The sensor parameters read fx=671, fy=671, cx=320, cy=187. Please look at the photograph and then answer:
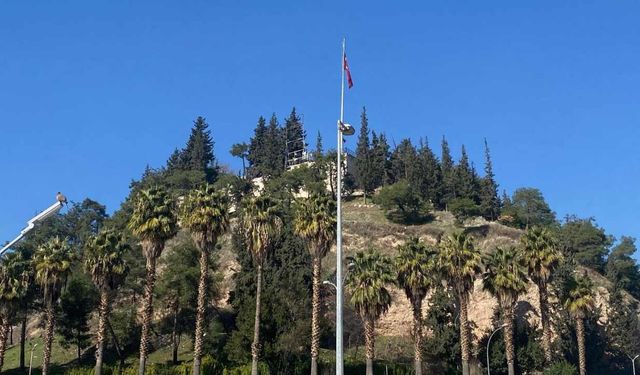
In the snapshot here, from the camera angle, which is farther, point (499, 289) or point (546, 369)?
point (546, 369)

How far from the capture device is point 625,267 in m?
107

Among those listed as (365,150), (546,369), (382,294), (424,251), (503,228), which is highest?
(365,150)

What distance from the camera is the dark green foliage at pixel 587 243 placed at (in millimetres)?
108625

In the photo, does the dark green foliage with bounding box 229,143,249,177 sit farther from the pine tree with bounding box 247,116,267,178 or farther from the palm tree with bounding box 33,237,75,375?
the palm tree with bounding box 33,237,75,375

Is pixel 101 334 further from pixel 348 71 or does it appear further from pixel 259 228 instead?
pixel 348 71

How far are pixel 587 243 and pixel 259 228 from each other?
75048 mm

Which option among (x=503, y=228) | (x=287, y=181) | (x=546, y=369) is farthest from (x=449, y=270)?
(x=287, y=181)

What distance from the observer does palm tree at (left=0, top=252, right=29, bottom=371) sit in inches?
2375

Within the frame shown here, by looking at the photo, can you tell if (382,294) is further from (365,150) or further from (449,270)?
(365,150)

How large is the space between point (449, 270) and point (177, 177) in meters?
81.2

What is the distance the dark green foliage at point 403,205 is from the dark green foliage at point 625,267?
2997 centimetres

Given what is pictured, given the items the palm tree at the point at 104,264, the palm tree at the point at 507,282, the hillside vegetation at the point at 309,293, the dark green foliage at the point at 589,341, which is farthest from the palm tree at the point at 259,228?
the dark green foliage at the point at 589,341

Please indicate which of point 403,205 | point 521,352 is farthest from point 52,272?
point 403,205

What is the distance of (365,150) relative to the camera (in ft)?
452
